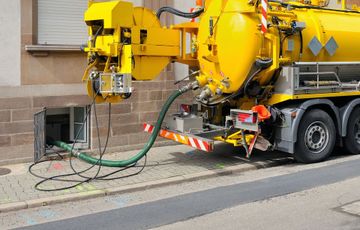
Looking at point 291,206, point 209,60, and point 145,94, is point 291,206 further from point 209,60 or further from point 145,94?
point 145,94

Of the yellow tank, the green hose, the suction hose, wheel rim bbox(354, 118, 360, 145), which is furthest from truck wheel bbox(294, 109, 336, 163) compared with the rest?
the green hose

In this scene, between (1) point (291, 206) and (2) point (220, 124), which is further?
(2) point (220, 124)

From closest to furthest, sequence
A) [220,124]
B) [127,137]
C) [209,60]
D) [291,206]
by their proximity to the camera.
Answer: [291,206], [209,60], [220,124], [127,137]

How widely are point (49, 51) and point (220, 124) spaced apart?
11.1ft

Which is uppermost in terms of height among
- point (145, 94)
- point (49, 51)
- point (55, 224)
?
point (49, 51)

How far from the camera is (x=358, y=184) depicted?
7309mm

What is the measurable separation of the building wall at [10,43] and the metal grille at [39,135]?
2.28ft

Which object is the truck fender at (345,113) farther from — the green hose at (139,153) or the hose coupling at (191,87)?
the green hose at (139,153)

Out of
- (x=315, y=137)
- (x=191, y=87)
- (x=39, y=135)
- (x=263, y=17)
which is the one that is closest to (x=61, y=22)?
(x=39, y=135)

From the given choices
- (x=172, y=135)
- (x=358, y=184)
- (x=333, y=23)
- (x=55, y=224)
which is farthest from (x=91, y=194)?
(x=333, y=23)

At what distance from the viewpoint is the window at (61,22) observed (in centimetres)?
897

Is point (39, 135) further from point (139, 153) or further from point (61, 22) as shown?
point (61, 22)

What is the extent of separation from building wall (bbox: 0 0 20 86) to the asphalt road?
143 inches

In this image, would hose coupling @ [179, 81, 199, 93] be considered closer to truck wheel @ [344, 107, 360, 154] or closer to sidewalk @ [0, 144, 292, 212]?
sidewalk @ [0, 144, 292, 212]
